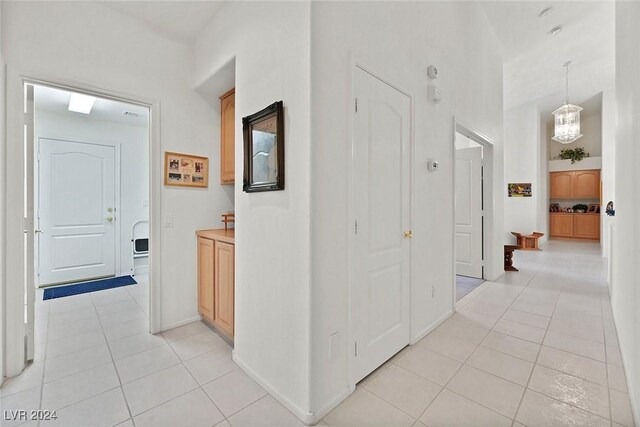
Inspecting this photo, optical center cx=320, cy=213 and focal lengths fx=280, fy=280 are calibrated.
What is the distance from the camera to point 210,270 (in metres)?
2.68

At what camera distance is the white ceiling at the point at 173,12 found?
2.39m

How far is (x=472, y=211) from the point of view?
4344mm

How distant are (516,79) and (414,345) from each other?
625 cm

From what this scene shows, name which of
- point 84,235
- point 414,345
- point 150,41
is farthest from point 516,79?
point 84,235

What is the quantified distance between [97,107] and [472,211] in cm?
573

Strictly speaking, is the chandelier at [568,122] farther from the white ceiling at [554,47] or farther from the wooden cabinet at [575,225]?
the wooden cabinet at [575,225]

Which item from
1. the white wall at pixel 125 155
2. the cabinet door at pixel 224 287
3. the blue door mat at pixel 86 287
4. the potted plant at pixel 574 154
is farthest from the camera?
the potted plant at pixel 574 154

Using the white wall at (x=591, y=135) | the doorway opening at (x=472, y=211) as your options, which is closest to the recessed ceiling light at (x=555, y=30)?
the doorway opening at (x=472, y=211)

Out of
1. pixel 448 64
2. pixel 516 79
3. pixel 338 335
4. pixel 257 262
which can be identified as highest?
pixel 516 79

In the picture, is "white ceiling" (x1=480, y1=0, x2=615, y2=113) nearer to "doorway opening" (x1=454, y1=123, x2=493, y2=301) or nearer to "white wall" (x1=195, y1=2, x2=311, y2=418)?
"doorway opening" (x1=454, y1=123, x2=493, y2=301)

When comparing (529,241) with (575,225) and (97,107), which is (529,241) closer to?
(575,225)

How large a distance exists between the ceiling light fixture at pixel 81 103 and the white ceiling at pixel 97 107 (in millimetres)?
67

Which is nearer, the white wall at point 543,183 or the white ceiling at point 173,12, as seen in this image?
the white ceiling at point 173,12

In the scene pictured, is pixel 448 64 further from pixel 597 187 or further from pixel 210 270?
pixel 597 187
